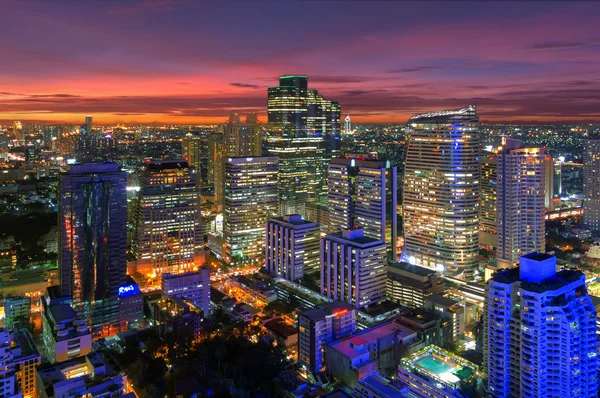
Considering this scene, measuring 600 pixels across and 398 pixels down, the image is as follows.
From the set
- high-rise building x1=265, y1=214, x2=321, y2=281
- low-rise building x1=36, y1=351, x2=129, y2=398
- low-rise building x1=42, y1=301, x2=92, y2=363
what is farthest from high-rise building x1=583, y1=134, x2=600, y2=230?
low-rise building x1=42, y1=301, x2=92, y2=363

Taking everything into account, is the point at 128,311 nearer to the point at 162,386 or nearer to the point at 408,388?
the point at 162,386

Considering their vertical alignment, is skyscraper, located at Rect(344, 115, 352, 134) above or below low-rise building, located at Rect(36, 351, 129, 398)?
above

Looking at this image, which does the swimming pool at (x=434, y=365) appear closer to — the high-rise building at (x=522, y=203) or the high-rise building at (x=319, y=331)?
the high-rise building at (x=319, y=331)

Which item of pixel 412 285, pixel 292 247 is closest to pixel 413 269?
pixel 412 285

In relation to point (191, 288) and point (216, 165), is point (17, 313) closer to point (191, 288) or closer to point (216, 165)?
point (191, 288)

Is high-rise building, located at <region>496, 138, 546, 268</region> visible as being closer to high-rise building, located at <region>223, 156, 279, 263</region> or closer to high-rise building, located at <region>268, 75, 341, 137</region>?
A: high-rise building, located at <region>223, 156, 279, 263</region>

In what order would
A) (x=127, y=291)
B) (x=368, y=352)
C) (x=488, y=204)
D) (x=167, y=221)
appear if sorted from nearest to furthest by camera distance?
(x=368, y=352) < (x=127, y=291) < (x=167, y=221) < (x=488, y=204)
